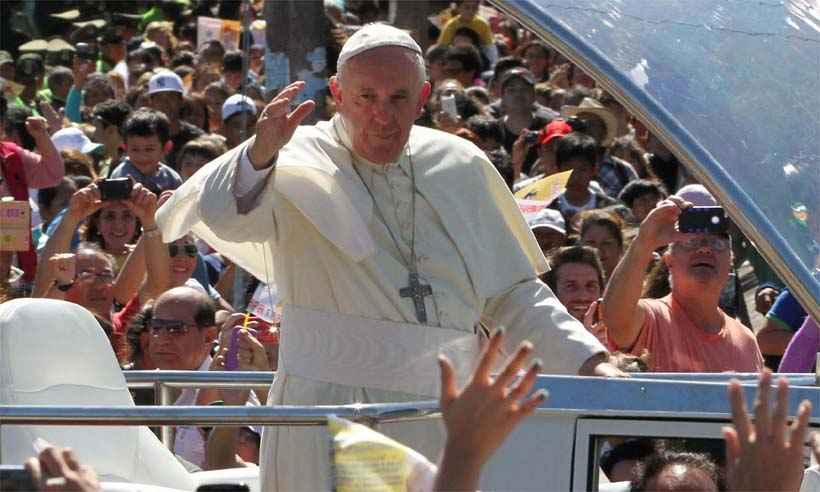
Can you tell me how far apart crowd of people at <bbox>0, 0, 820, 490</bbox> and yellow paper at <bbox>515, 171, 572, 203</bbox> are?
0.03m

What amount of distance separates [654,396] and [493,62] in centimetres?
1220

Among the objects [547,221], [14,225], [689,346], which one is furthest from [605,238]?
[14,225]

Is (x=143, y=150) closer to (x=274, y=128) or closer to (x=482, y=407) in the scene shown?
(x=274, y=128)

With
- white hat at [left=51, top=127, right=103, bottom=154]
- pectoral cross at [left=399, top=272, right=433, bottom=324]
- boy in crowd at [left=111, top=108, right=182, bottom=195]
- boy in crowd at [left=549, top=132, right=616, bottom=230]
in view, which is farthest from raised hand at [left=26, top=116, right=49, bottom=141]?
pectoral cross at [left=399, top=272, right=433, bottom=324]

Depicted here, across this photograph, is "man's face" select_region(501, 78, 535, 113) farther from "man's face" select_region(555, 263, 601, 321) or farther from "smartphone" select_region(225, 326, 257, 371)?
"smartphone" select_region(225, 326, 257, 371)

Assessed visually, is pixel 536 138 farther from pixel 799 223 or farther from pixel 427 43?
pixel 799 223

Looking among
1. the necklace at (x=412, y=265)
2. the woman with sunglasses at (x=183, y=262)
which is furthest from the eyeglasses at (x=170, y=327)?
the necklace at (x=412, y=265)

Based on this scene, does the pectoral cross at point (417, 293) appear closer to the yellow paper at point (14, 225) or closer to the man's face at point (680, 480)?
the man's face at point (680, 480)

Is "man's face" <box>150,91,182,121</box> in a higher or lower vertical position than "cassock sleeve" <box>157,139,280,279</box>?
higher

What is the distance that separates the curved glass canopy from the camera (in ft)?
14.0

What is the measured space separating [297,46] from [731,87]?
5068 mm

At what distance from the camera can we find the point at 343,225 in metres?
4.43

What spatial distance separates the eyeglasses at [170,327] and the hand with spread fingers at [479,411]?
377 cm

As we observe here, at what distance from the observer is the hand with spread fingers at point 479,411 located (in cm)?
286
